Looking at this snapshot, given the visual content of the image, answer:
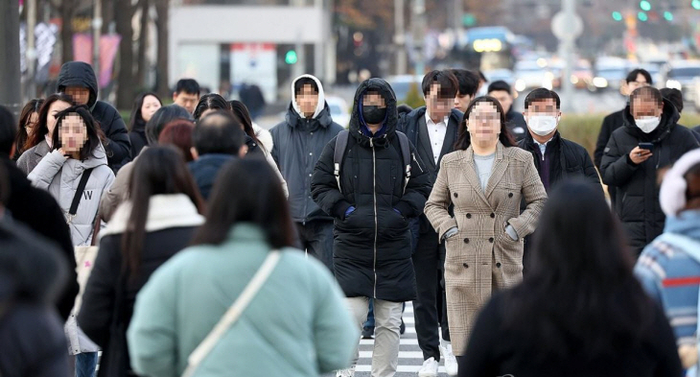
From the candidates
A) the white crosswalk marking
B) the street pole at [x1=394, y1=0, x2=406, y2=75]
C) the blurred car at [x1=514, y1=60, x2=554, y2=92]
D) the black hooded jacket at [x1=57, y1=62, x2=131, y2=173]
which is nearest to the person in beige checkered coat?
the white crosswalk marking

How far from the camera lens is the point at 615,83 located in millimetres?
70312

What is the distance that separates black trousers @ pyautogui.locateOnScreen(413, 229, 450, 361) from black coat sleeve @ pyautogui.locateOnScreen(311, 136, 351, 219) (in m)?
1.20

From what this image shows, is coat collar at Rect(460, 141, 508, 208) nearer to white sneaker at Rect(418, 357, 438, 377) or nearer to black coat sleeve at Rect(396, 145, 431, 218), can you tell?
black coat sleeve at Rect(396, 145, 431, 218)

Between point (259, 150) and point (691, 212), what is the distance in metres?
4.77

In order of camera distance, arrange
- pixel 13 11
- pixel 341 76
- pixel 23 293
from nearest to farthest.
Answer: pixel 23 293 < pixel 13 11 < pixel 341 76

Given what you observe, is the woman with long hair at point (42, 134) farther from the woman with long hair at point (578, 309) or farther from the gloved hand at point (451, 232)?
the woman with long hair at point (578, 309)

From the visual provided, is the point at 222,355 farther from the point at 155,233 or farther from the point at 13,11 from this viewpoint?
the point at 13,11

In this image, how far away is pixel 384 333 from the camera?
8.85 meters

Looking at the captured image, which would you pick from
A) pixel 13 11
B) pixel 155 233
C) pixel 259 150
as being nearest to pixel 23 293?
pixel 155 233

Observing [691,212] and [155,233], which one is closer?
[691,212]

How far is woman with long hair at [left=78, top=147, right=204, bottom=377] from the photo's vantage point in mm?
5191

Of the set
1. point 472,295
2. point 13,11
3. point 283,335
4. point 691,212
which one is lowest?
point 472,295

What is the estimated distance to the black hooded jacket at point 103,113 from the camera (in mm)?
10594

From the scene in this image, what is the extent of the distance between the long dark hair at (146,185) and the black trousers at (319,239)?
4.94 meters
